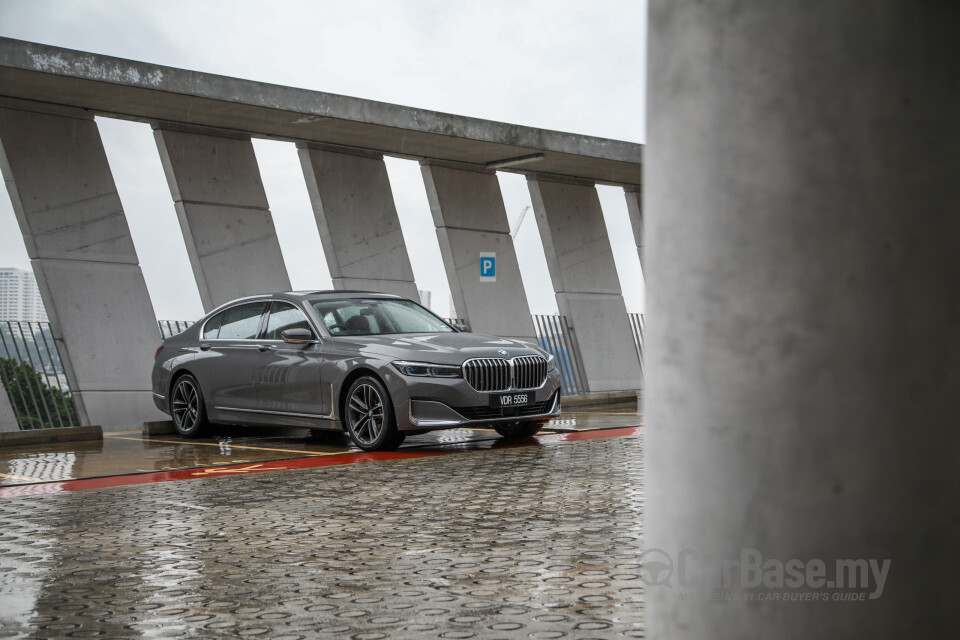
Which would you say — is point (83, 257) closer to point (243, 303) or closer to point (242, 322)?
point (243, 303)

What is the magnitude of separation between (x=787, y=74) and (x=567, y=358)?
69.0ft

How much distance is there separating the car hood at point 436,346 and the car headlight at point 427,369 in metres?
0.05

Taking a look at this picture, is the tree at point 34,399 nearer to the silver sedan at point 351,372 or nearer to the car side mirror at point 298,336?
the silver sedan at point 351,372

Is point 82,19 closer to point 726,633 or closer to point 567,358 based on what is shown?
point 567,358

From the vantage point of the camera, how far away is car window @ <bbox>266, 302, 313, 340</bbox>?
1224 cm

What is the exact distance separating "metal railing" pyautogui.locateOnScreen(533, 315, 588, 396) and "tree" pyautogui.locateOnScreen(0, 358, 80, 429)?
9916 millimetres

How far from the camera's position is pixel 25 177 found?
15711 mm

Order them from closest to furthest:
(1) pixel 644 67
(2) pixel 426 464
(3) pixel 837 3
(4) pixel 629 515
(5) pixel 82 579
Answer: (3) pixel 837 3 < (1) pixel 644 67 < (5) pixel 82 579 < (4) pixel 629 515 < (2) pixel 426 464

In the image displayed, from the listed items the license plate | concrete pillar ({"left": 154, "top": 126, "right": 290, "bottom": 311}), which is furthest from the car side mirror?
concrete pillar ({"left": 154, "top": 126, "right": 290, "bottom": 311})

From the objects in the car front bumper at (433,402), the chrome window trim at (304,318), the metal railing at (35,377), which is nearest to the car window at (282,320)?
the chrome window trim at (304,318)

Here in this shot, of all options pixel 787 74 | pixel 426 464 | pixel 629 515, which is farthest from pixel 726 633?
pixel 426 464

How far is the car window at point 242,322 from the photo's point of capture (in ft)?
42.0

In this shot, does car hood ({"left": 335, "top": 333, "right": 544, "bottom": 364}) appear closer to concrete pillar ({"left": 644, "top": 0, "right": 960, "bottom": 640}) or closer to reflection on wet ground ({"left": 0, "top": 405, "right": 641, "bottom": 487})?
reflection on wet ground ({"left": 0, "top": 405, "right": 641, "bottom": 487})

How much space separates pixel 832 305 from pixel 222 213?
16.5 meters
